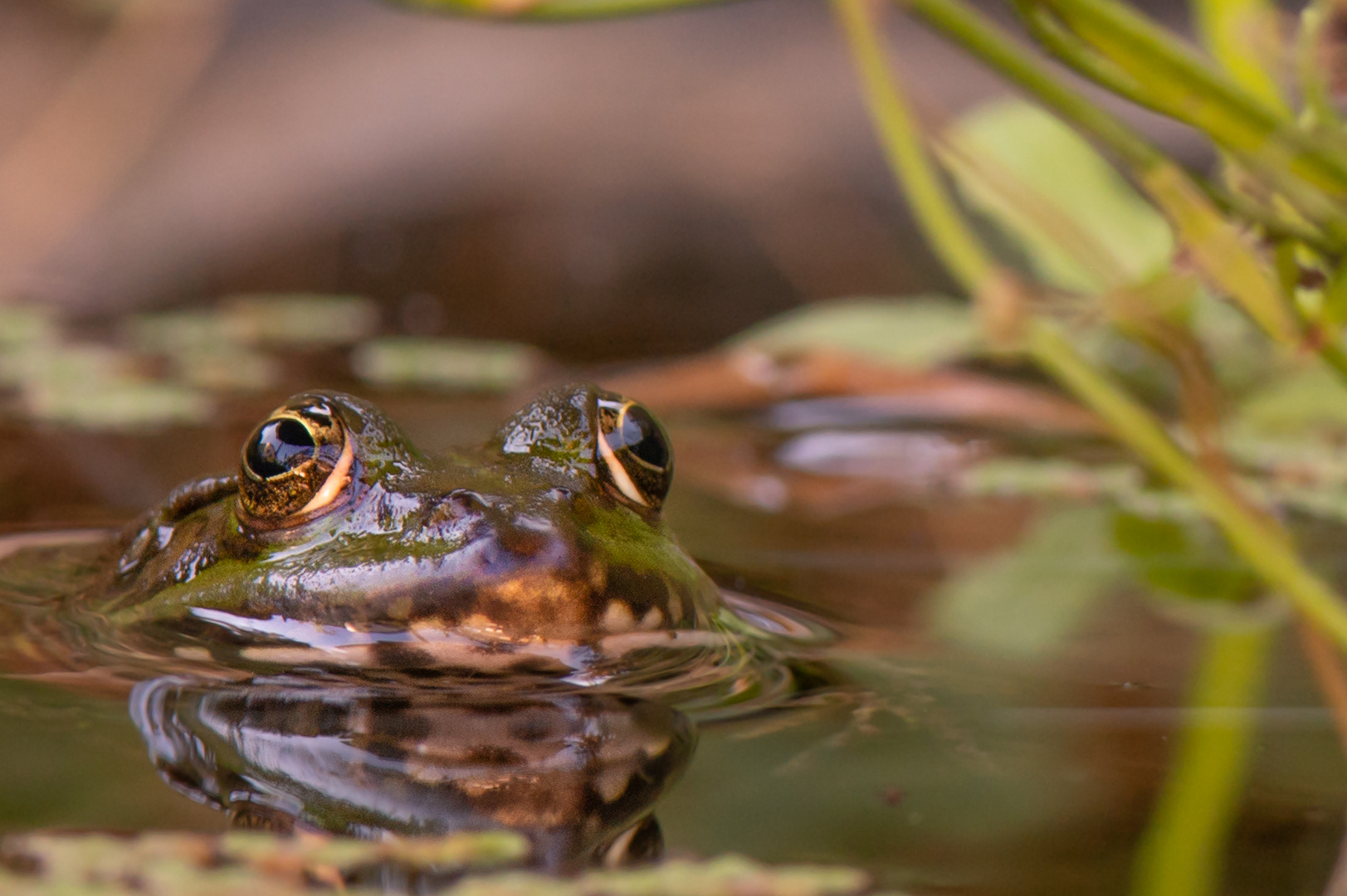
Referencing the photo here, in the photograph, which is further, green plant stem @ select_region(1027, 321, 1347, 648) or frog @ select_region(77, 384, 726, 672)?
green plant stem @ select_region(1027, 321, 1347, 648)

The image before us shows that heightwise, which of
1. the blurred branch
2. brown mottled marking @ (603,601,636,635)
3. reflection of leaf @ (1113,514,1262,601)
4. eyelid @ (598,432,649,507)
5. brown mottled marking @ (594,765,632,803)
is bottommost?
brown mottled marking @ (594,765,632,803)

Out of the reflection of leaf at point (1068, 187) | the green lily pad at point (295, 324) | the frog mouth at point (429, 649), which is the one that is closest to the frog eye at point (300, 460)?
the frog mouth at point (429, 649)

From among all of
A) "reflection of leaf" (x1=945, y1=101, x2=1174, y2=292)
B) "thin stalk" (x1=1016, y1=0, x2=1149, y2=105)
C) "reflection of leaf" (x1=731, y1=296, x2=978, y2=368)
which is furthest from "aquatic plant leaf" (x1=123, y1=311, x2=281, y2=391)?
"thin stalk" (x1=1016, y1=0, x2=1149, y2=105)

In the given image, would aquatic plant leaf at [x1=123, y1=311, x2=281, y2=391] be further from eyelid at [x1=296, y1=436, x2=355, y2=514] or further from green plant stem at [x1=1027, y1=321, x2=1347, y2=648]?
green plant stem at [x1=1027, y1=321, x2=1347, y2=648]

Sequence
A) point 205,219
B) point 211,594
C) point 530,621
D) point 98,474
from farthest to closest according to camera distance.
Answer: point 205,219 < point 98,474 < point 211,594 < point 530,621

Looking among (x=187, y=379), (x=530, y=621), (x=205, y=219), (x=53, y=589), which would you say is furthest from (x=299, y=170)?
(x=530, y=621)

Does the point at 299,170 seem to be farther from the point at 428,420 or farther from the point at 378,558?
the point at 378,558

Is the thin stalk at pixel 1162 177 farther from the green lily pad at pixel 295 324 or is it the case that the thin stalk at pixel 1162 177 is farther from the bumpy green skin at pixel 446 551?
the green lily pad at pixel 295 324
